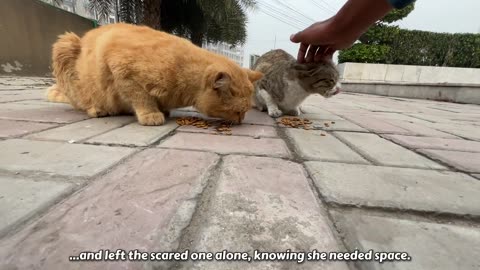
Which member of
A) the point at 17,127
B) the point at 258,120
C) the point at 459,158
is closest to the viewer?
the point at 459,158

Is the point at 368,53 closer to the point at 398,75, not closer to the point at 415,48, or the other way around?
the point at 398,75

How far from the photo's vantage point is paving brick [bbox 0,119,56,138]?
159 centimetres

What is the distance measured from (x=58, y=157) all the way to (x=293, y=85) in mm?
2279

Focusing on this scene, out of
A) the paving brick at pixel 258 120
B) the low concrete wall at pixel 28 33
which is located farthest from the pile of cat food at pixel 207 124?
the low concrete wall at pixel 28 33

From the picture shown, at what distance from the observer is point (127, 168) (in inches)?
45.3

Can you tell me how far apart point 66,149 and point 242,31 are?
840 centimetres

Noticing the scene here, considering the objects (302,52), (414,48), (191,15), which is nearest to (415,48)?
(414,48)

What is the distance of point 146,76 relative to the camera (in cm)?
196

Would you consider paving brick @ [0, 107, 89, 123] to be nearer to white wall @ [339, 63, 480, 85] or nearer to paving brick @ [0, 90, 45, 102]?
paving brick @ [0, 90, 45, 102]

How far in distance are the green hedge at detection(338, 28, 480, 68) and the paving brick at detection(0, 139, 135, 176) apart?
12583 millimetres

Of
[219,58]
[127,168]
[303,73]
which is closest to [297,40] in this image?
[219,58]

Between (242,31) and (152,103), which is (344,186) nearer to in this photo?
(152,103)

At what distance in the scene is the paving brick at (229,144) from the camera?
1513 millimetres

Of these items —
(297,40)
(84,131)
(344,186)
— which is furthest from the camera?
(297,40)
